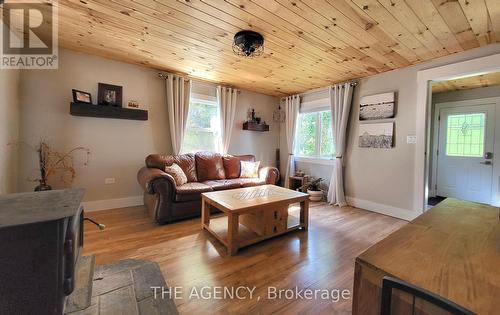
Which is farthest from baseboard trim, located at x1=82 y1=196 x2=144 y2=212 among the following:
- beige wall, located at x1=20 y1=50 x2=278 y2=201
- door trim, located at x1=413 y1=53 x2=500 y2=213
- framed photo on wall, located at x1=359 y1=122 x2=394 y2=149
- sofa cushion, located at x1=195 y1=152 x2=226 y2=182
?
door trim, located at x1=413 y1=53 x2=500 y2=213

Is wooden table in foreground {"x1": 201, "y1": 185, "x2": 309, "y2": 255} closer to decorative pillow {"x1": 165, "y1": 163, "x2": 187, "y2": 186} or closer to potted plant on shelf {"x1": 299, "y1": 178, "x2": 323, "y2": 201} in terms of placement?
decorative pillow {"x1": 165, "y1": 163, "x2": 187, "y2": 186}

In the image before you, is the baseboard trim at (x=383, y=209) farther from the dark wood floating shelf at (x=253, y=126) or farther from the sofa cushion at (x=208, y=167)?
the sofa cushion at (x=208, y=167)

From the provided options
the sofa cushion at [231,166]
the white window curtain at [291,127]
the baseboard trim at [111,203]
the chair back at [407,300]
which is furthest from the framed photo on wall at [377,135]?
the baseboard trim at [111,203]

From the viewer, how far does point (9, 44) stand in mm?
2471

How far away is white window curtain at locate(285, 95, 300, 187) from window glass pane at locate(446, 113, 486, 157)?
10.1ft

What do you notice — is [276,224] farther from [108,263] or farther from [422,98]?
[422,98]

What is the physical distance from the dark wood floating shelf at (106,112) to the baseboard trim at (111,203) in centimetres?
130

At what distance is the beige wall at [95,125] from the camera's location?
9.44ft

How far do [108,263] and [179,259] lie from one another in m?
0.60

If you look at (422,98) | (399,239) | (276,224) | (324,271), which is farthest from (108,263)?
(422,98)

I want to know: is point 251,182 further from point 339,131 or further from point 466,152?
point 466,152

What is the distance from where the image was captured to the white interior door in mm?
3863

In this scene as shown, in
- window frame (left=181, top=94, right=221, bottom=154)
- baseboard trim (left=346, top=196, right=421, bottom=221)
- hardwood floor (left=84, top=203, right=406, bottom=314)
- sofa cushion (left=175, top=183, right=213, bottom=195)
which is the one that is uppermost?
window frame (left=181, top=94, right=221, bottom=154)

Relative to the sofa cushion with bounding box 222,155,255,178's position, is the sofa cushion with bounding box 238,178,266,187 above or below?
below
